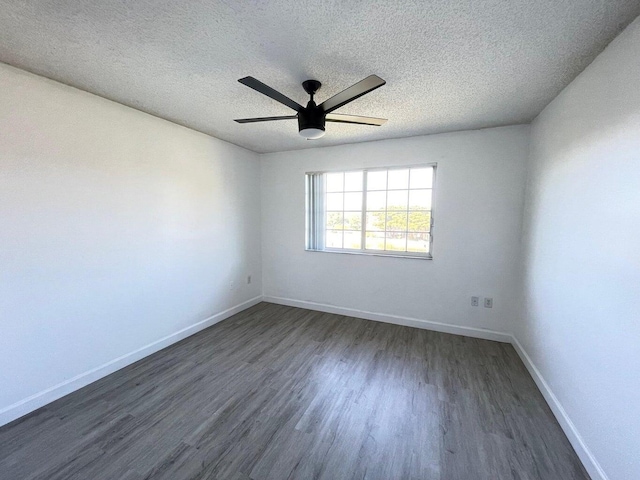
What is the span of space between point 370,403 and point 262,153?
3.62 meters

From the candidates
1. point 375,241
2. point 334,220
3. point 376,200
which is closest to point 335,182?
point 334,220

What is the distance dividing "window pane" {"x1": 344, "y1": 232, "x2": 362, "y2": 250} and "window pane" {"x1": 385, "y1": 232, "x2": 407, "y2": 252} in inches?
15.4

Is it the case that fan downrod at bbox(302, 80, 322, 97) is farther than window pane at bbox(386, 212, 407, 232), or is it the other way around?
window pane at bbox(386, 212, 407, 232)

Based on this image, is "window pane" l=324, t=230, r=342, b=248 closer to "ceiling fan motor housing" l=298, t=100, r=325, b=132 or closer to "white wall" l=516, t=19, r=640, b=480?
"ceiling fan motor housing" l=298, t=100, r=325, b=132

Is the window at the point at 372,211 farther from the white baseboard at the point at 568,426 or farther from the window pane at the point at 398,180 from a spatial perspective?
the white baseboard at the point at 568,426

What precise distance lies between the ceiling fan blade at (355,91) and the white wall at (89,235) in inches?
76.6

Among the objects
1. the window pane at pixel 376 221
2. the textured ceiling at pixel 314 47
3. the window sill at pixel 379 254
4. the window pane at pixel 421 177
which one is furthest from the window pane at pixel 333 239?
the textured ceiling at pixel 314 47

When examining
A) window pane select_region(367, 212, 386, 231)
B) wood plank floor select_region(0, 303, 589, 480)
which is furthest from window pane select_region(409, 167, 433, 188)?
wood plank floor select_region(0, 303, 589, 480)

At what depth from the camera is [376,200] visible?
11.4ft

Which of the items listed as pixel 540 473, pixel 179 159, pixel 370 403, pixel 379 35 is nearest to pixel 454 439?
pixel 540 473

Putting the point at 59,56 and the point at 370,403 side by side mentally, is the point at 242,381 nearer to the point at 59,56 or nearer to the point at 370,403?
the point at 370,403

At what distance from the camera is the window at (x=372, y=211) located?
127 inches

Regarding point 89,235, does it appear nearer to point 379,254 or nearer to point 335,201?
point 335,201

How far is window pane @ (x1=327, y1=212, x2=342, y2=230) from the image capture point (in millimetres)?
3764
